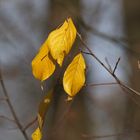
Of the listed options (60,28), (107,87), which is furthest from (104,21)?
(60,28)

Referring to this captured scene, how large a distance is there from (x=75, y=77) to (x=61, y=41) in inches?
3.3

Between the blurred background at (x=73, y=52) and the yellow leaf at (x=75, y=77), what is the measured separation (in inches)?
44.0

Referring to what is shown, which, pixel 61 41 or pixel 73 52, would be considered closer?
pixel 61 41

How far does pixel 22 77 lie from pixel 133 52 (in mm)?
904

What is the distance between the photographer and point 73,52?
8.07 ft

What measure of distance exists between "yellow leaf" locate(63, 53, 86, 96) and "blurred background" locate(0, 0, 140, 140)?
112 centimetres

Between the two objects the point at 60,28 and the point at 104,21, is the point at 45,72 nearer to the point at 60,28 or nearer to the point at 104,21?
the point at 60,28

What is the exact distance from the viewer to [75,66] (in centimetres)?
113

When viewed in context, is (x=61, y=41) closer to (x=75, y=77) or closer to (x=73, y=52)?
(x=75, y=77)

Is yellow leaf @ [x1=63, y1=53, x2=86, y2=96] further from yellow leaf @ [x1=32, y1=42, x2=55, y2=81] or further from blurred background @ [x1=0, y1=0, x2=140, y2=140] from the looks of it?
blurred background @ [x1=0, y1=0, x2=140, y2=140]

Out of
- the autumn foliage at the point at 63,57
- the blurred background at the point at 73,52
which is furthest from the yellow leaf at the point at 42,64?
the blurred background at the point at 73,52

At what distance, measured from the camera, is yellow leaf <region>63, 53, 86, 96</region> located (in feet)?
3.72

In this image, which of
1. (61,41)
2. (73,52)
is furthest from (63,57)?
(73,52)

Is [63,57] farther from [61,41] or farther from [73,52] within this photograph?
[73,52]
